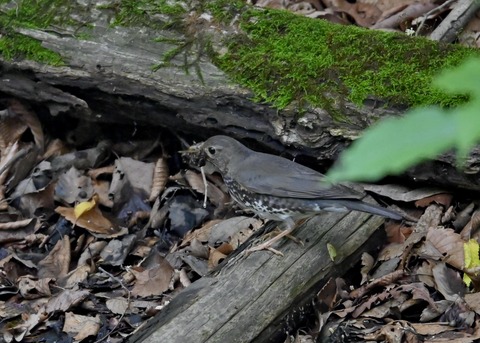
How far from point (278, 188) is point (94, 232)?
72.5 inches

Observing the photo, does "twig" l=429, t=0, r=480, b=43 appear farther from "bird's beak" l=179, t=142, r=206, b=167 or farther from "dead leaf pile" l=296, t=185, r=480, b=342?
"bird's beak" l=179, t=142, r=206, b=167

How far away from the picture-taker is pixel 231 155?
466cm

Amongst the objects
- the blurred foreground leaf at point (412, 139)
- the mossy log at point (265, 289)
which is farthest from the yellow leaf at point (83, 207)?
the blurred foreground leaf at point (412, 139)

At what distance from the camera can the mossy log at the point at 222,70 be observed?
475 centimetres

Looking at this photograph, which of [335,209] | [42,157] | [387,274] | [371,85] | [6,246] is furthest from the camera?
[42,157]

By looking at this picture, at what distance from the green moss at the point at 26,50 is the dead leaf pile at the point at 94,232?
2.38 ft

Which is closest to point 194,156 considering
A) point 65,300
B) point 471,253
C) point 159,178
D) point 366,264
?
point 159,178

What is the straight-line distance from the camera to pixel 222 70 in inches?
201

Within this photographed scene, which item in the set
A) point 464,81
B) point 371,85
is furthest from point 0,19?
point 464,81

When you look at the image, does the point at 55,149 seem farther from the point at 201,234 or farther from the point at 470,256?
the point at 470,256

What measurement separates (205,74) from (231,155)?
77 cm

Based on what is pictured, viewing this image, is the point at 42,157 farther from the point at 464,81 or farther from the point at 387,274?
the point at 464,81

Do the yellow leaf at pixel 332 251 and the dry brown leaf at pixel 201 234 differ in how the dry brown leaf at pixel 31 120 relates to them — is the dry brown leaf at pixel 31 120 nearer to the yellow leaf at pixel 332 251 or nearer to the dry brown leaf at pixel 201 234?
the dry brown leaf at pixel 201 234

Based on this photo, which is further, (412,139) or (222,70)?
(222,70)
